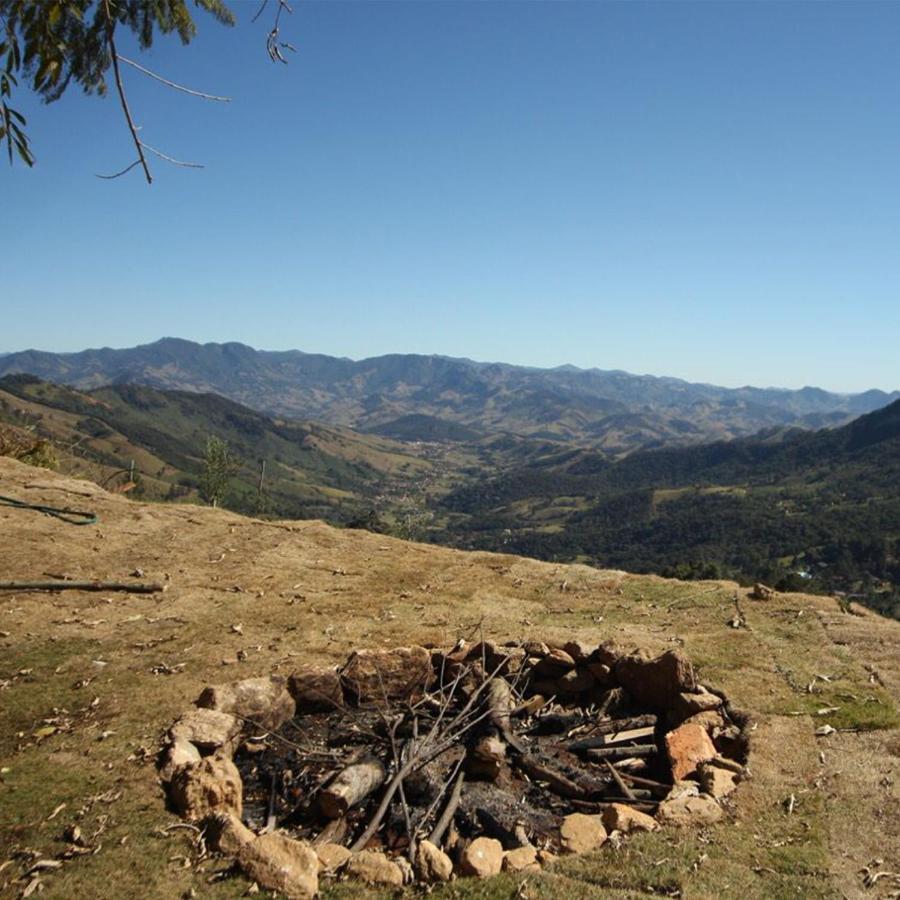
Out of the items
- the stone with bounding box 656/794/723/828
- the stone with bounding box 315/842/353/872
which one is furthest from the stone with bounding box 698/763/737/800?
the stone with bounding box 315/842/353/872

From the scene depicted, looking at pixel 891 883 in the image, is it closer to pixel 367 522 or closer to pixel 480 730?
pixel 480 730

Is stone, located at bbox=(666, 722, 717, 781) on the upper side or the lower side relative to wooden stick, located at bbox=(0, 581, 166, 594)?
lower

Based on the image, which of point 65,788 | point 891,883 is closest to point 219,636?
point 65,788

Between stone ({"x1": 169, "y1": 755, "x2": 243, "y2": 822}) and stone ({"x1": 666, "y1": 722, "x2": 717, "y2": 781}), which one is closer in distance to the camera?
stone ({"x1": 169, "y1": 755, "x2": 243, "y2": 822})

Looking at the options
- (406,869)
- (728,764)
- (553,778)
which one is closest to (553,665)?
(553,778)

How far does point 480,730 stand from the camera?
1191 cm

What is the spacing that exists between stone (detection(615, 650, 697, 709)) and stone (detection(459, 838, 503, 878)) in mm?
5476

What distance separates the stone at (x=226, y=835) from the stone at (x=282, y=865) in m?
0.22

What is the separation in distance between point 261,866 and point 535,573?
47.1 feet

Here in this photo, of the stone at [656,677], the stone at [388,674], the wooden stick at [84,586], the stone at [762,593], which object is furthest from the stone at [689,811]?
the wooden stick at [84,586]

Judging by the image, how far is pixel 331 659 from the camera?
1379cm

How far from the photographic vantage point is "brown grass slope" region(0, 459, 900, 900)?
294 inches

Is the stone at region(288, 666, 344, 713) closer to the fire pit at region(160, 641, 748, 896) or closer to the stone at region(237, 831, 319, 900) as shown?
the fire pit at region(160, 641, 748, 896)

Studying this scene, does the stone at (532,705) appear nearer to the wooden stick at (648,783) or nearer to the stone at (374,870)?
the wooden stick at (648,783)
